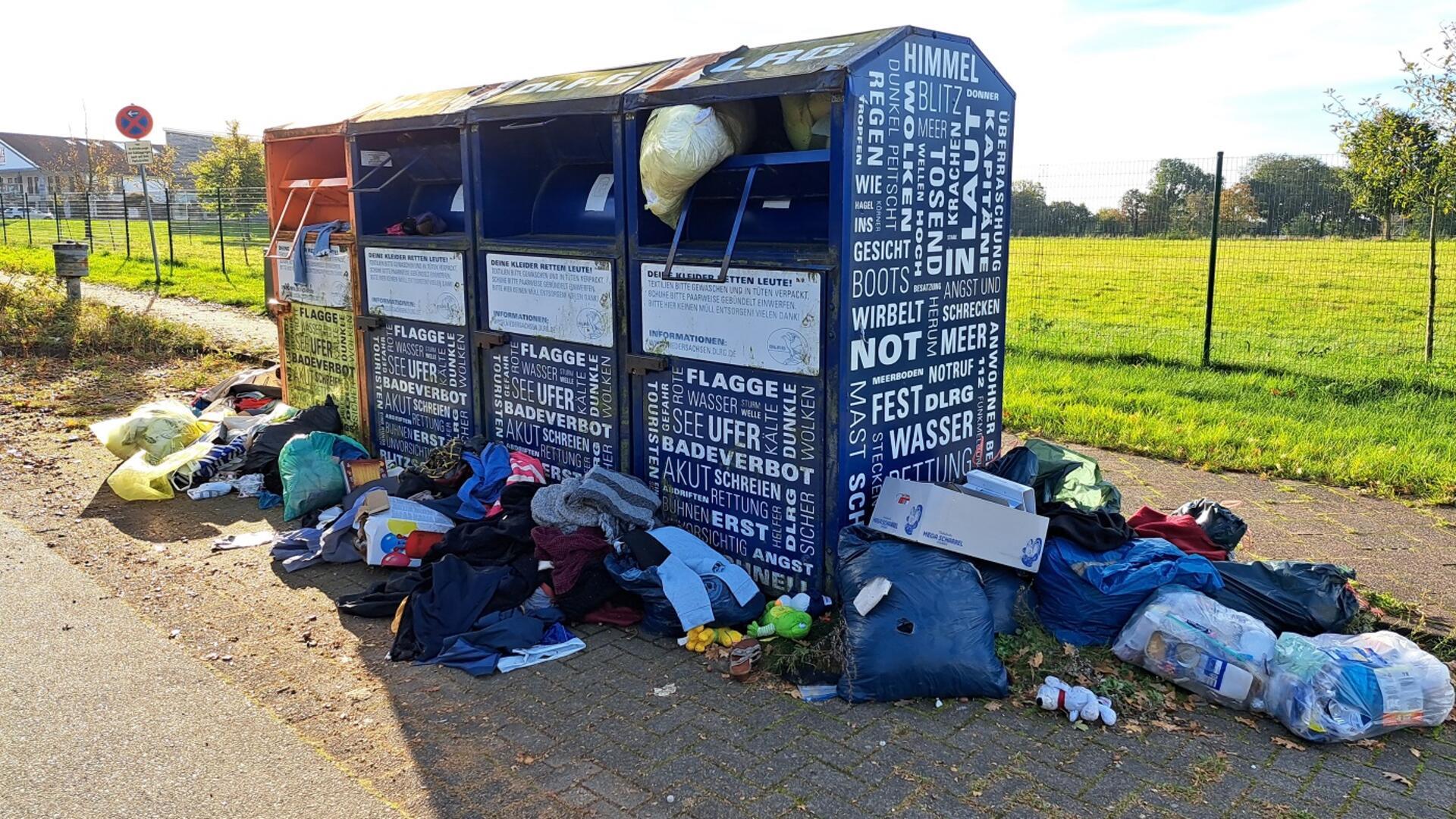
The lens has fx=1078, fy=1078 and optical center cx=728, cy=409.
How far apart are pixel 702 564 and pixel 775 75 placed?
2.07 metres

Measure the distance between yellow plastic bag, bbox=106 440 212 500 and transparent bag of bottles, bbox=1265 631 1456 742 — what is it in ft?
20.4

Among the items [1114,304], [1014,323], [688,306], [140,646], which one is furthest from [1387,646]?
[1114,304]

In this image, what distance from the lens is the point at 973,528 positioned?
431 centimetres

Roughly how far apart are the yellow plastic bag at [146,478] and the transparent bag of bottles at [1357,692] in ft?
20.4

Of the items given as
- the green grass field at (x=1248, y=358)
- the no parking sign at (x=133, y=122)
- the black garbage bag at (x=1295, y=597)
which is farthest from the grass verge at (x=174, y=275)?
the black garbage bag at (x=1295, y=597)

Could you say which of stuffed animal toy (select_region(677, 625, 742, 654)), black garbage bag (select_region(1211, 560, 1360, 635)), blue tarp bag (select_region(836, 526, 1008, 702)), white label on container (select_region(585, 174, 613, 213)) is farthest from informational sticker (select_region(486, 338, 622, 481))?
black garbage bag (select_region(1211, 560, 1360, 635))

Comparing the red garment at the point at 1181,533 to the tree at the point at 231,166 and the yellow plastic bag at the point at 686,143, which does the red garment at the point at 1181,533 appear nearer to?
the yellow plastic bag at the point at 686,143

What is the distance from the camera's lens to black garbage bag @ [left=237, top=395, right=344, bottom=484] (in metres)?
6.91

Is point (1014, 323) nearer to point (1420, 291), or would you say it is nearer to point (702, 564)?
point (1420, 291)

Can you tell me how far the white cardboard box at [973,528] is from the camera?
169 inches

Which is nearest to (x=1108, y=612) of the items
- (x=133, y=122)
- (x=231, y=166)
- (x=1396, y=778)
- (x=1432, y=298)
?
(x=1396, y=778)

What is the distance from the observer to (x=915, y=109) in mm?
4520

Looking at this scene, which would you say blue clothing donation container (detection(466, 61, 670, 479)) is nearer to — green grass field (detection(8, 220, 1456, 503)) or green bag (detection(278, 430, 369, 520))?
green bag (detection(278, 430, 369, 520))

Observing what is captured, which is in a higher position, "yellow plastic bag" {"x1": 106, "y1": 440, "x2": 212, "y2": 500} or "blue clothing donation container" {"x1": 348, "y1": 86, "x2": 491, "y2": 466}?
"blue clothing donation container" {"x1": 348, "y1": 86, "x2": 491, "y2": 466}
